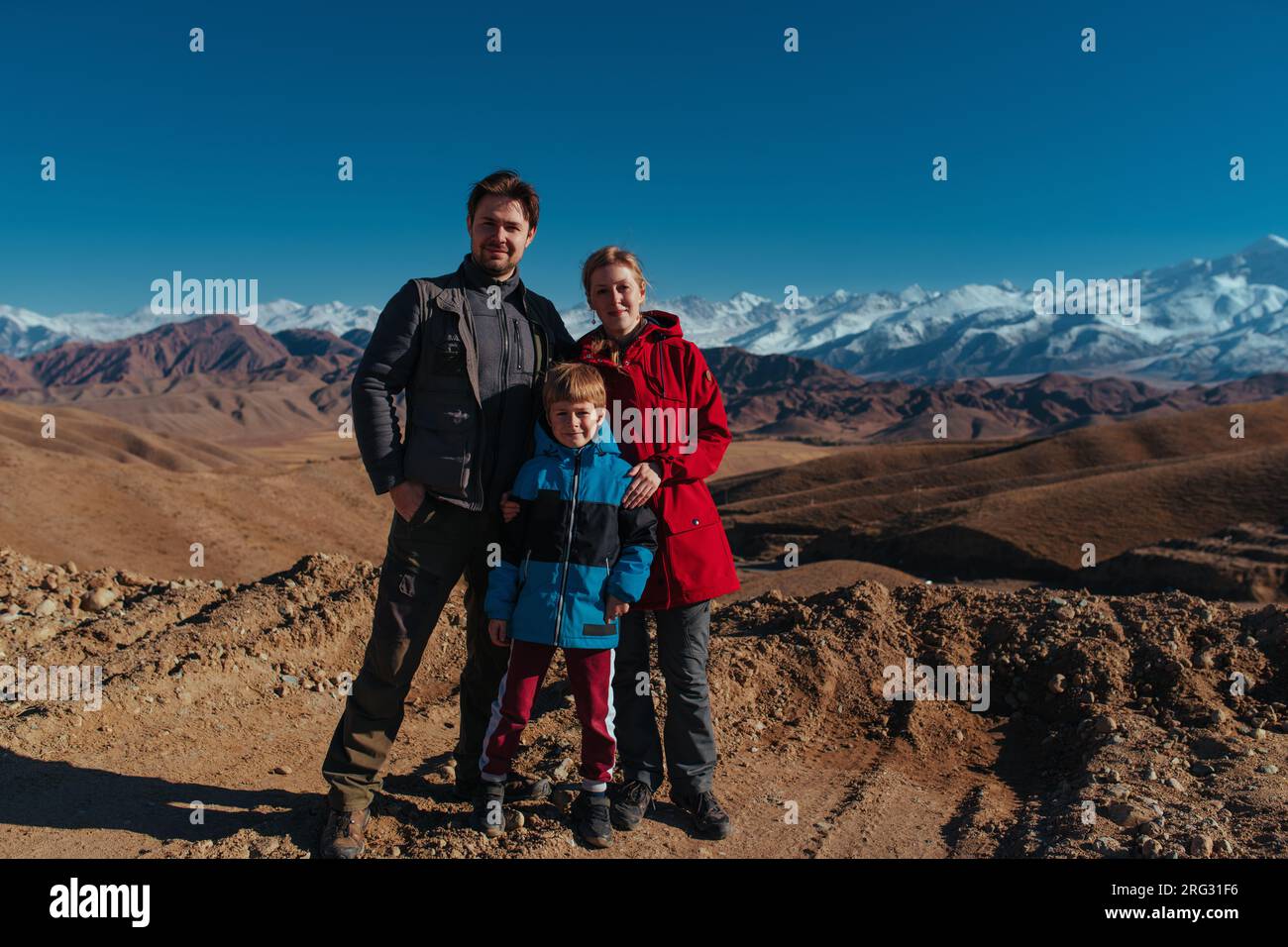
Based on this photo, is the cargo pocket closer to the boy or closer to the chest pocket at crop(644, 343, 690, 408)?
the boy

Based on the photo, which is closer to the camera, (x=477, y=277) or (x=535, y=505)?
(x=535, y=505)

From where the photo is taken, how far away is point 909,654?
6887 mm

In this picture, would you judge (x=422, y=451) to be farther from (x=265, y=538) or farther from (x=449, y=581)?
(x=265, y=538)

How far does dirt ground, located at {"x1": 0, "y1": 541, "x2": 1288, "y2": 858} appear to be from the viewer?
4203mm

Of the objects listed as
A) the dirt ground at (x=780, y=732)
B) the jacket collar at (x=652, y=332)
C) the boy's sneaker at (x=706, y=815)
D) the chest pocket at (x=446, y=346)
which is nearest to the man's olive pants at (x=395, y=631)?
the dirt ground at (x=780, y=732)

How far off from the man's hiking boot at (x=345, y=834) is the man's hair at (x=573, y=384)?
2090mm

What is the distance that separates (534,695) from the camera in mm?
4008

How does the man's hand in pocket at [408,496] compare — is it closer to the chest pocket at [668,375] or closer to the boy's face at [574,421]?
the boy's face at [574,421]

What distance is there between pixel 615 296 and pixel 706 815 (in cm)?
261

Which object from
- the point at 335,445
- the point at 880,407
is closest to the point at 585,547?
the point at 335,445

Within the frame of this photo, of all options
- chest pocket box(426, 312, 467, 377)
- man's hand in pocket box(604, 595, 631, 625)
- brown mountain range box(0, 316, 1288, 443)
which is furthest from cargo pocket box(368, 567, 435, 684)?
brown mountain range box(0, 316, 1288, 443)

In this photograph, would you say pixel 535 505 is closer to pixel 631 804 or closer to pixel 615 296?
pixel 615 296

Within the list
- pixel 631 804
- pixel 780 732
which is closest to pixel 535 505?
pixel 631 804
